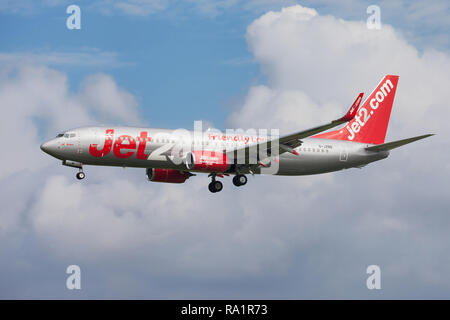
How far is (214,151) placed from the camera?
63.3 meters

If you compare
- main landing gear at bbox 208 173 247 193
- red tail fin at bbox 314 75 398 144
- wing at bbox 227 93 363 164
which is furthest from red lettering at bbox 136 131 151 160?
red tail fin at bbox 314 75 398 144

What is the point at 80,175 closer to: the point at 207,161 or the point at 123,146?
the point at 123,146

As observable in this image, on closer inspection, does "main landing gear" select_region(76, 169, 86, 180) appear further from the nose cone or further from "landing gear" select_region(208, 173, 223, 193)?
"landing gear" select_region(208, 173, 223, 193)

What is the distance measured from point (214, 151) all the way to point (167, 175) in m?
7.80

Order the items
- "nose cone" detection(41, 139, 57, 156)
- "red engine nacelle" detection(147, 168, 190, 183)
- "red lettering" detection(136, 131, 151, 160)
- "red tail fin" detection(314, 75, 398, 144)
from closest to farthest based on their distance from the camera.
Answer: "nose cone" detection(41, 139, 57, 156) < "red lettering" detection(136, 131, 151, 160) < "red engine nacelle" detection(147, 168, 190, 183) < "red tail fin" detection(314, 75, 398, 144)

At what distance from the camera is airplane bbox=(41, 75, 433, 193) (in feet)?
198

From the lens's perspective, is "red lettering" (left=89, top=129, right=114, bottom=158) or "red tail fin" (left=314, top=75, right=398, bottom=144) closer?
"red lettering" (left=89, top=129, right=114, bottom=158)

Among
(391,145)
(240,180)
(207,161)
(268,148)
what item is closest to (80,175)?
(207,161)

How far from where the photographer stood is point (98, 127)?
61469 mm

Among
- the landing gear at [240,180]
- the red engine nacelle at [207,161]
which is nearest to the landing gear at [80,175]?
the red engine nacelle at [207,161]

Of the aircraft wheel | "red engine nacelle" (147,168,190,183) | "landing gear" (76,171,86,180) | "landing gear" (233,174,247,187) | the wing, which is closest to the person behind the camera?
the wing

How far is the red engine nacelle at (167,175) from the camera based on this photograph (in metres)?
69.3

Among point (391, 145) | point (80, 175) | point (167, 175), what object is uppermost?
point (391, 145)

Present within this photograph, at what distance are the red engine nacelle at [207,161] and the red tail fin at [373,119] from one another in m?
13.2
